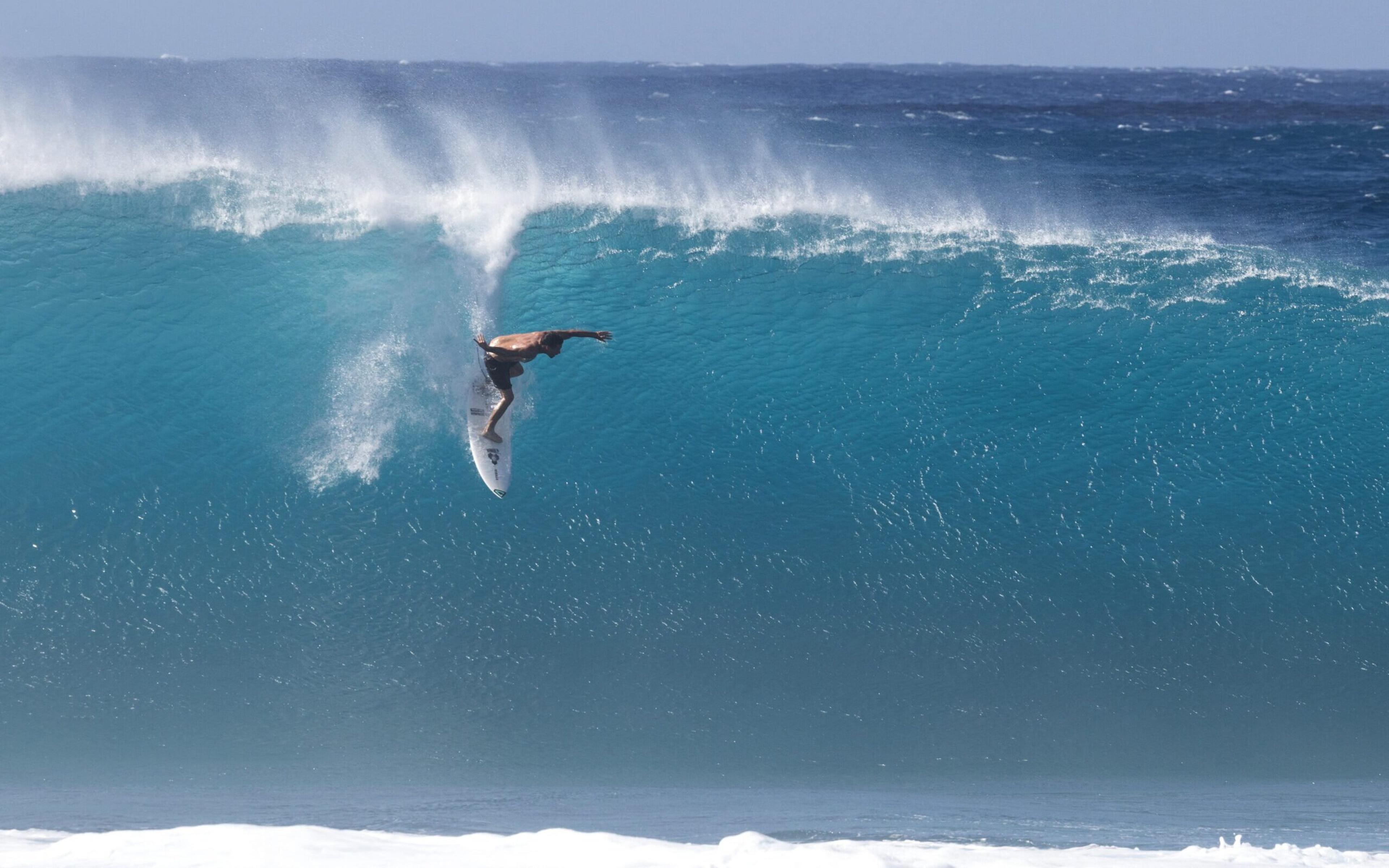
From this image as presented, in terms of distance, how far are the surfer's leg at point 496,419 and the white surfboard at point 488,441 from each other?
0.04 m

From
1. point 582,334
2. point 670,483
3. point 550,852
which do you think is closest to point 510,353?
point 582,334

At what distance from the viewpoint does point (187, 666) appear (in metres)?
13.2

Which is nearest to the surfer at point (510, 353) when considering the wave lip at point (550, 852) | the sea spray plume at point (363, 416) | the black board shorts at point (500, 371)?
the black board shorts at point (500, 371)

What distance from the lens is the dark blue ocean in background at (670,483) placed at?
13102 millimetres

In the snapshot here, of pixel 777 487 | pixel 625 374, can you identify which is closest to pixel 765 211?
pixel 625 374

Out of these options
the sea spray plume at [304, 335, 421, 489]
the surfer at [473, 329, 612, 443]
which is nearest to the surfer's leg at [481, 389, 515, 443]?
the surfer at [473, 329, 612, 443]

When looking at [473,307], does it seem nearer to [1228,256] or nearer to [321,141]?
[321,141]

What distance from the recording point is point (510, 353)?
13.9 metres

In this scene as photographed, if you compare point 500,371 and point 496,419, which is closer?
point 500,371

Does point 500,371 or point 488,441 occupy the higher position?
point 500,371

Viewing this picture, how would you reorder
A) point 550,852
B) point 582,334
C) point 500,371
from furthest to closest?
point 500,371
point 582,334
point 550,852

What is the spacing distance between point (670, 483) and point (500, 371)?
2675 millimetres

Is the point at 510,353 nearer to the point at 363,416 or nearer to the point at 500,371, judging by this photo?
the point at 500,371

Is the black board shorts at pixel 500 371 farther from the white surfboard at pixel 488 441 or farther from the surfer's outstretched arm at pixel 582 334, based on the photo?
the surfer's outstretched arm at pixel 582 334
